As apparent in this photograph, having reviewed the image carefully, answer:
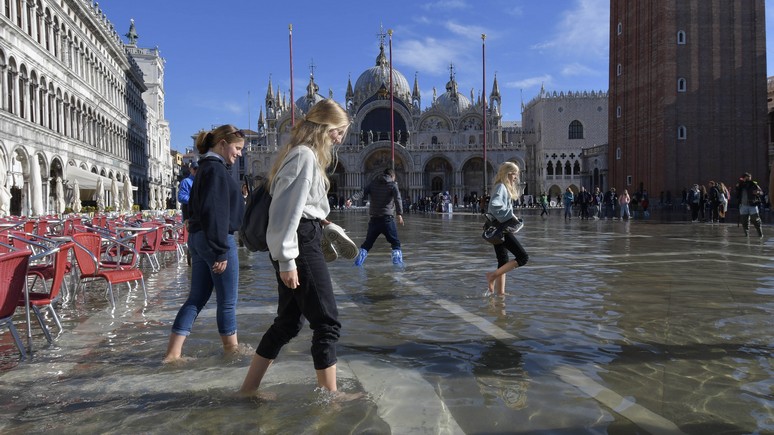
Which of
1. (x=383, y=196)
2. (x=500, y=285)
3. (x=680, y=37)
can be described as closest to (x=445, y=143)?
(x=680, y=37)

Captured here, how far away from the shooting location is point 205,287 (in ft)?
14.0

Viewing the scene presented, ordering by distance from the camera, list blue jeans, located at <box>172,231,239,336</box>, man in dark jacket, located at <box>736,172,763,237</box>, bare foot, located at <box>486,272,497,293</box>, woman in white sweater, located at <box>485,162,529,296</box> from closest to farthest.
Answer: blue jeans, located at <box>172,231,239,336</box> < woman in white sweater, located at <box>485,162,529,296</box> < bare foot, located at <box>486,272,497,293</box> < man in dark jacket, located at <box>736,172,763,237</box>

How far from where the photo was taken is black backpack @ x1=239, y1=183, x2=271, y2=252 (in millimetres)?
3299

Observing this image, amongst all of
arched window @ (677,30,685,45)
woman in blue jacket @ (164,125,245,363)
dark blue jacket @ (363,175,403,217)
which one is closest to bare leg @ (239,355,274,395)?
woman in blue jacket @ (164,125,245,363)

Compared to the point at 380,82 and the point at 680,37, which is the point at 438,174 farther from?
the point at 680,37

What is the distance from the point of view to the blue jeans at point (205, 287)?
4.11 meters

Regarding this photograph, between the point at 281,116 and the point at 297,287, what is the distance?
74.5 metres

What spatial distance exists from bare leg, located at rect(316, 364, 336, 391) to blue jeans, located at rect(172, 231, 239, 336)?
1171 millimetres

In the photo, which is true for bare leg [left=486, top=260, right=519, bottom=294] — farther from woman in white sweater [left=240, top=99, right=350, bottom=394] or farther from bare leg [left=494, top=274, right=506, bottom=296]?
woman in white sweater [left=240, top=99, right=350, bottom=394]

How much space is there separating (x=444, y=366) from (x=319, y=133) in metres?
1.70

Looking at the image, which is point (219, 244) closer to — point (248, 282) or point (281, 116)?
point (248, 282)

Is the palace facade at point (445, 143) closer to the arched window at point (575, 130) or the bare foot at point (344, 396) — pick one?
the arched window at point (575, 130)

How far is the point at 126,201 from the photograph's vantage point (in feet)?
90.3

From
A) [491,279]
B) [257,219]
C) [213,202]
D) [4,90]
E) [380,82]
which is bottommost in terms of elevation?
[491,279]
